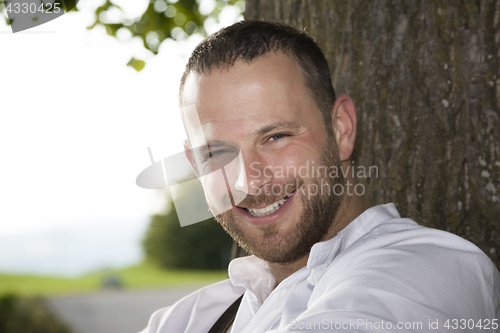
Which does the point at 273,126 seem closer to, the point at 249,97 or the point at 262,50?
the point at 249,97

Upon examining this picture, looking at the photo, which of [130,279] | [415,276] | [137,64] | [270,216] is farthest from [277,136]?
[130,279]

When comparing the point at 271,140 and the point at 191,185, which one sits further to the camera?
the point at 191,185

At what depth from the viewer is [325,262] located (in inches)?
63.6

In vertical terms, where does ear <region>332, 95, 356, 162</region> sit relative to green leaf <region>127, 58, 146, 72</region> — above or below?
below

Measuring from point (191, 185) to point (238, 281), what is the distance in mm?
451

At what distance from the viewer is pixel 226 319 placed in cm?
218

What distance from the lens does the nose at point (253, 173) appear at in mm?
1750

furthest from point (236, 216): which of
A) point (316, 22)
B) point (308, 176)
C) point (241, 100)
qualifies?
point (316, 22)

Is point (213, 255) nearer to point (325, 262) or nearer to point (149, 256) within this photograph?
point (149, 256)

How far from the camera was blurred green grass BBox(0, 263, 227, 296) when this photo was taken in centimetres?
1362

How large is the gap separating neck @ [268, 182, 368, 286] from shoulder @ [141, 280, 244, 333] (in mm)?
340

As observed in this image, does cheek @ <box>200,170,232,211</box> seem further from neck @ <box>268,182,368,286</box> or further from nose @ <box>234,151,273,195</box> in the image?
neck @ <box>268,182,368,286</box>

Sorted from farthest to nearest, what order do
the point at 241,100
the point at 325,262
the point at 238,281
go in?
the point at 238,281, the point at 241,100, the point at 325,262

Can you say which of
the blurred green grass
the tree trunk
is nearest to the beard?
the tree trunk
